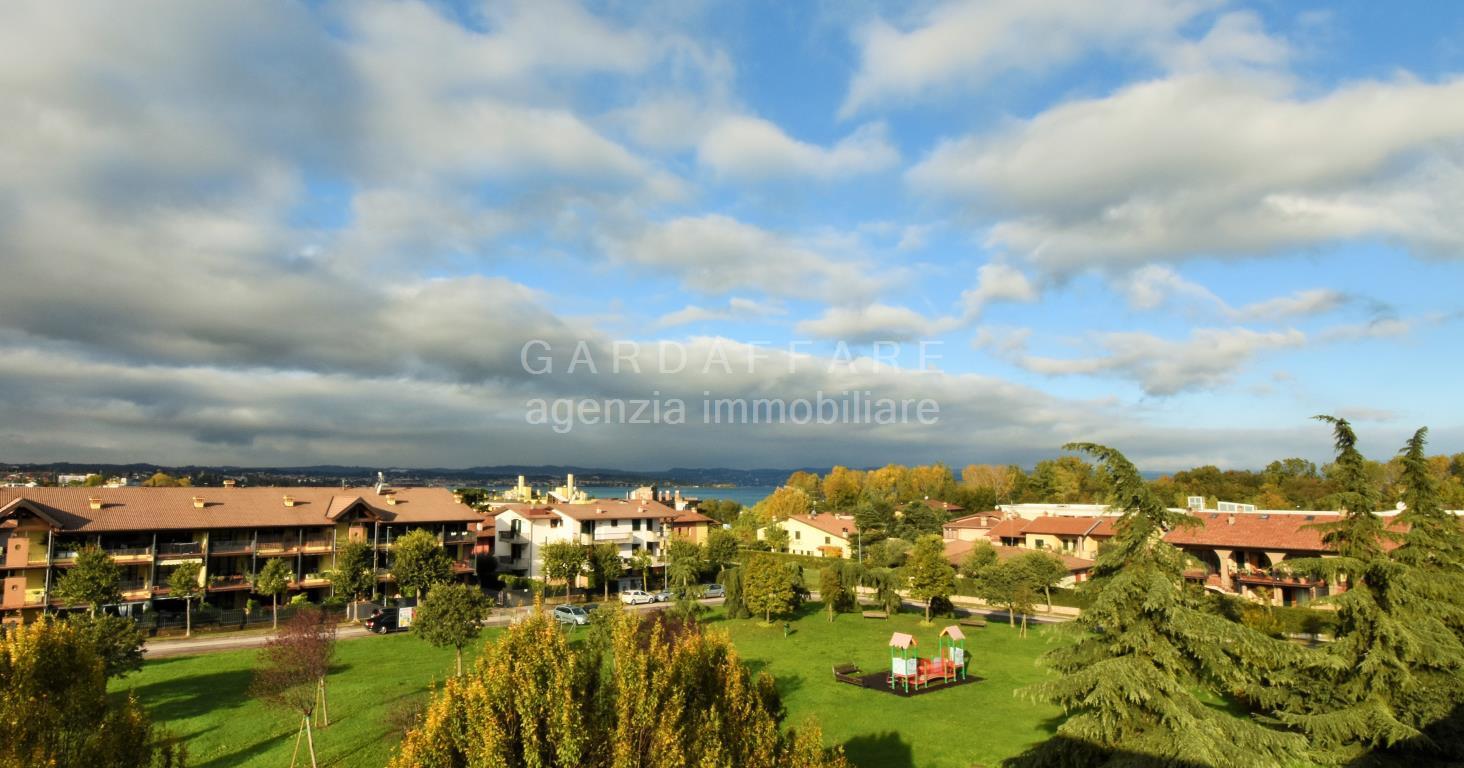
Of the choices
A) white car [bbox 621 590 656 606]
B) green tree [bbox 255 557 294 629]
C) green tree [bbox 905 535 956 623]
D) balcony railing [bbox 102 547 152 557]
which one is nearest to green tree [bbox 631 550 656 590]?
white car [bbox 621 590 656 606]

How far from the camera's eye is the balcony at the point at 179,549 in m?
48.6

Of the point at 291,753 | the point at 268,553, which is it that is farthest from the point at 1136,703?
the point at 268,553

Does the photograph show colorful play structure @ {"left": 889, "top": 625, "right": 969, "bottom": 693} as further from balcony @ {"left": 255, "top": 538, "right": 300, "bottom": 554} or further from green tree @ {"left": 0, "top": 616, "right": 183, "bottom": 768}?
balcony @ {"left": 255, "top": 538, "right": 300, "bottom": 554}

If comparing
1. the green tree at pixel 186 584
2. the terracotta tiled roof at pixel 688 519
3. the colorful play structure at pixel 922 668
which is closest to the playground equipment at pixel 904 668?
the colorful play structure at pixel 922 668

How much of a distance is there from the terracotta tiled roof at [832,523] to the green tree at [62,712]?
83.0 meters

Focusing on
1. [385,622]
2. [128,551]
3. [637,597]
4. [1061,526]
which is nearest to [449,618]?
[385,622]

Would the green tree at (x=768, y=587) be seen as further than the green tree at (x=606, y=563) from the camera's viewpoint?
No

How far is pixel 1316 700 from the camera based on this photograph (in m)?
19.3

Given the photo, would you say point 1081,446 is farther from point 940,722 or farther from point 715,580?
point 715,580

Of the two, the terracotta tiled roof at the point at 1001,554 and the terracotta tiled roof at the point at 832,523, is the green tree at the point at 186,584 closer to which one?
the terracotta tiled roof at the point at 1001,554

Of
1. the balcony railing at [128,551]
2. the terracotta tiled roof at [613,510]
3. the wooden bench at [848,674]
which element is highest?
the terracotta tiled roof at [613,510]

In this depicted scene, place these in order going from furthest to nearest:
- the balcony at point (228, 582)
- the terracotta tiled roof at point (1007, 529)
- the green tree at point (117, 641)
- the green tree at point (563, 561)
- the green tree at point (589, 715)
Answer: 1. the terracotta tiled roof at point (1007, 529)
2. the green tree at point (563, 561)
3. the balcony at point (228, 582)
4. the green tree at point (117, 641)
5. the green tree at point (589, 715)

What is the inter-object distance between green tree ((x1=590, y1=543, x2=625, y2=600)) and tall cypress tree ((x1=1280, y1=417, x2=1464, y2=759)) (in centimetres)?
4665

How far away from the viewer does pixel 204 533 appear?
50250 mm
